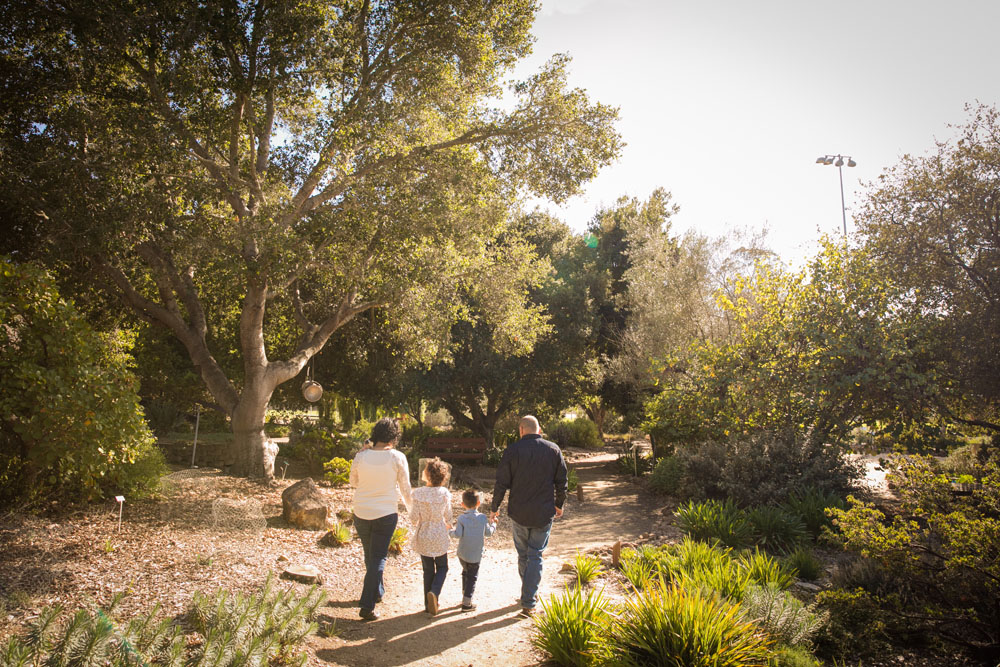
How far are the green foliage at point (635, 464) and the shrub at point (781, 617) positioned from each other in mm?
12297

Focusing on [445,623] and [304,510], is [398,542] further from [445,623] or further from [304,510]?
[445,623]

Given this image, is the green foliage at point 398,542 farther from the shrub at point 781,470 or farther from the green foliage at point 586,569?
the shrub at point 781,470

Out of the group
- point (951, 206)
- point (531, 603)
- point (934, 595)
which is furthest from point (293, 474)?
point (951, 206)

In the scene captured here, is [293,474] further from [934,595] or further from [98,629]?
[934,595]

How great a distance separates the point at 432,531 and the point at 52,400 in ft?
14.3

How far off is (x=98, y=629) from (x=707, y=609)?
371cm

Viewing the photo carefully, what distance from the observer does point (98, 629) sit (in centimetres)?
322

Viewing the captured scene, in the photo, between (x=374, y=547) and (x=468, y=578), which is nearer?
(x=374, y=547)

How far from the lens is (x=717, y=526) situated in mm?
7965

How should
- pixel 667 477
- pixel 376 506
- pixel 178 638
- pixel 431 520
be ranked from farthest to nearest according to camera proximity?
pixel 667 477 < pixel 431 520 < pixel 376 506 < pixel 178 638

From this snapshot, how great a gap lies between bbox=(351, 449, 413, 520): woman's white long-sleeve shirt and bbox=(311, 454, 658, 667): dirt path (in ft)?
3.30

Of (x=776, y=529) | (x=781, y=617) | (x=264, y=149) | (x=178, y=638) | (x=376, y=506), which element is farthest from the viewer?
(x=264, y=149)

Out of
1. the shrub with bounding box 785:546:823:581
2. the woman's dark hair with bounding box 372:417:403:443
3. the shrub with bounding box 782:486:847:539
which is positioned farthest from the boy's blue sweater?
the shrub with bounding box 782:486:847:539

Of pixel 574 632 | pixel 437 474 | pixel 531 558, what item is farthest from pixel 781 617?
pixel 437 474
